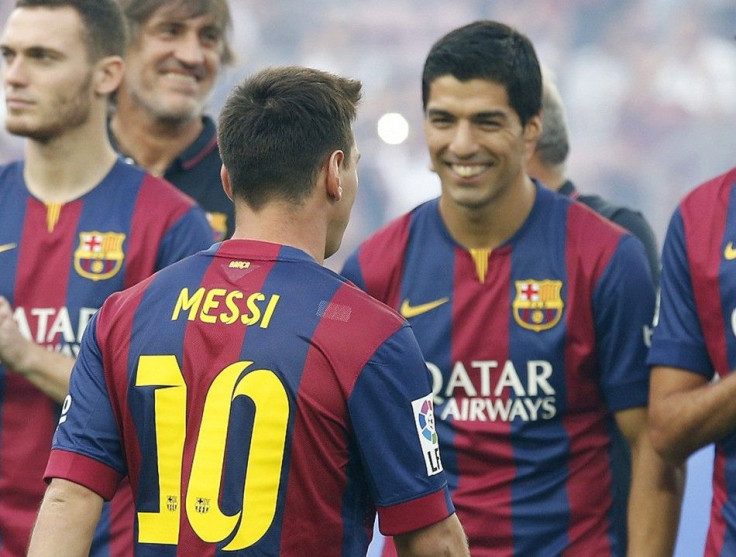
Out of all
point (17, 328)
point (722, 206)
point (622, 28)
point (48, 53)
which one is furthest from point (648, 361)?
point (622, 28)

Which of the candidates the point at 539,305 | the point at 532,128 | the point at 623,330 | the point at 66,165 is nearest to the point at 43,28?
the point at 66,165

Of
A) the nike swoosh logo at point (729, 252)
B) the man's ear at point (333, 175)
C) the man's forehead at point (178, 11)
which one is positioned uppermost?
the man's forehead at point (178, 11)

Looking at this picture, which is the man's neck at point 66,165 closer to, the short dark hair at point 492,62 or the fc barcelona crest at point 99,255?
the fc barcelona crest at point 99,255

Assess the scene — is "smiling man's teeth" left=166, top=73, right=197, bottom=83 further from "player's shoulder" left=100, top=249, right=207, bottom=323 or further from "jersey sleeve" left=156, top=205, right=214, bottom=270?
"player's shoulder" left=100, top=249, right=207, bottom=323

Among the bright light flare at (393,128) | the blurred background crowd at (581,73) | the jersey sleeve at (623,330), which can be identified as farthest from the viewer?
the bright light flare at (393,128)

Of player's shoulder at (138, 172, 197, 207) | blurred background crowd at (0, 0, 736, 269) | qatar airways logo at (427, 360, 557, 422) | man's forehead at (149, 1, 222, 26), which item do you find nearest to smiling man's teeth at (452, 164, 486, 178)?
qatar airways logo at (427, 360, 557, 422)

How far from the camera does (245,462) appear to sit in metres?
2.39

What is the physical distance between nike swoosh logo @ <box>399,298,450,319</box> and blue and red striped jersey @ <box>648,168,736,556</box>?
652 mm

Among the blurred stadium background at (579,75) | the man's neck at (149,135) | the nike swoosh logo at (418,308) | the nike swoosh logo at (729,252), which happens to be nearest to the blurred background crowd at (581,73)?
the blurred stadium background at (579,75)

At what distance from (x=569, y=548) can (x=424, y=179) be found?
6.70 m

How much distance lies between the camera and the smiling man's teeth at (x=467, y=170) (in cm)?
387

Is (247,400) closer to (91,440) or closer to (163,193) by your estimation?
(91,440)

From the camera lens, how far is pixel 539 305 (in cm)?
381

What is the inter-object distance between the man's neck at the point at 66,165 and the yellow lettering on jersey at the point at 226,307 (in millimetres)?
1570
